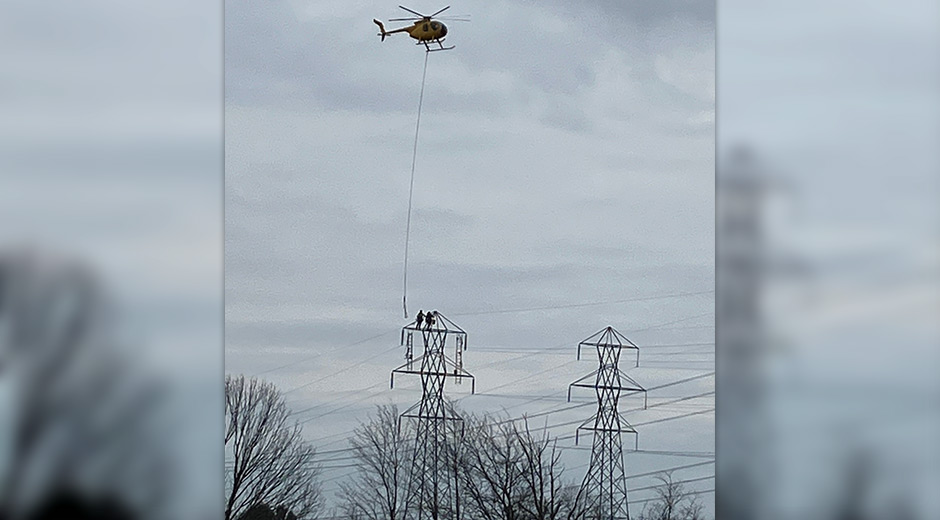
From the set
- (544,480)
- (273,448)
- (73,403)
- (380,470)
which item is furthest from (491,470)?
(73,403)

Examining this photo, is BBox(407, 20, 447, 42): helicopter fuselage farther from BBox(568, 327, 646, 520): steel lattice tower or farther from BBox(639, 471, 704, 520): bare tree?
BBox(639, 471, 704, 520): bare tree

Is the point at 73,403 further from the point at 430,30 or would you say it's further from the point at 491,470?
the point at 430,30

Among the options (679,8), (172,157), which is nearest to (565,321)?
(679,8)

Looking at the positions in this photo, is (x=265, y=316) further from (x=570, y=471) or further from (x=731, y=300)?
(x=731, y=300)

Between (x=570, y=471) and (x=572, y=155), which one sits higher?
(x=572, y=155)

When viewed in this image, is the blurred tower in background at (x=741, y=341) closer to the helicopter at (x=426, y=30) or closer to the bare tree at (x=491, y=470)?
the bare tree at (x=491, y=470)

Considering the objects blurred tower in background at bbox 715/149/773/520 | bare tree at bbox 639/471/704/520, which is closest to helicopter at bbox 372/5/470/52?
blurred tower in background at bbox 715/149/773/520
